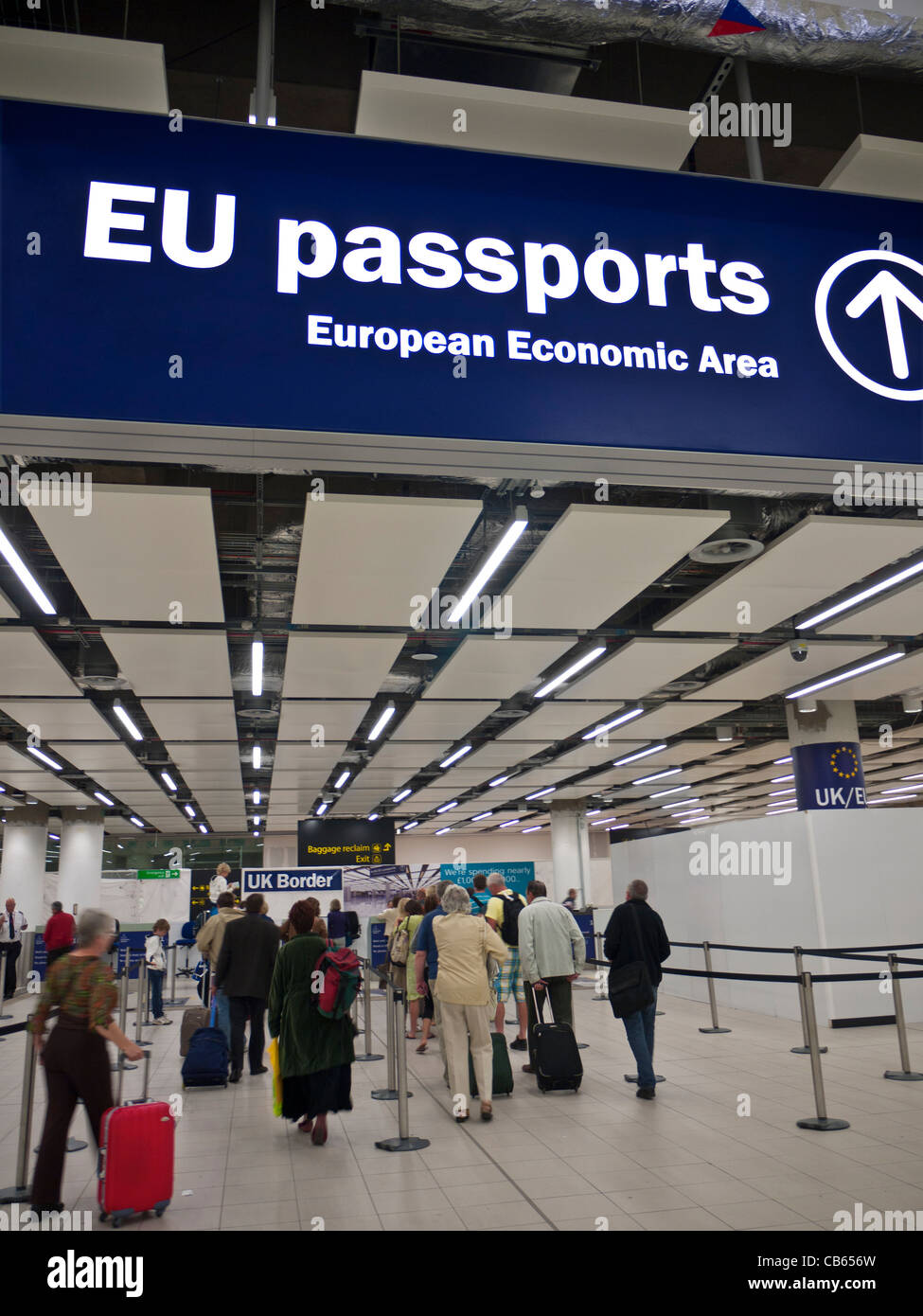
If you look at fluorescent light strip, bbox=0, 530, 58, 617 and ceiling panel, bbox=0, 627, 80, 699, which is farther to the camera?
ceiling panel, bbox=0, 627, 80, 699

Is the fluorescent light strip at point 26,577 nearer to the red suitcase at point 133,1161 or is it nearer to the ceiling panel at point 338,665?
the ceiling panel at point 338,665

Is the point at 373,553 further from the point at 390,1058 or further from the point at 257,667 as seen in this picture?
the point at 390,1058

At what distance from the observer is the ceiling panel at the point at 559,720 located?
13016 mm

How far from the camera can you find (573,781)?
21.1 metres

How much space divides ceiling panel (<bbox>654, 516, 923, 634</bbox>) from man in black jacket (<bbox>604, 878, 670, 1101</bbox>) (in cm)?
285

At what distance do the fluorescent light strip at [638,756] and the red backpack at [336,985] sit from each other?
1183 centimetres

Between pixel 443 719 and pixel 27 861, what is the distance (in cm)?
1416

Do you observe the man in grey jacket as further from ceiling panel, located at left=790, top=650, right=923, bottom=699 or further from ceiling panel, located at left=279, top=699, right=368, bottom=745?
ceiling panel, located at left=790, top=650, right=923, bottom=699

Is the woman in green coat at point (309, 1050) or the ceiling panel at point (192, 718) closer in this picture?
the woman in green coat at point (309, 1050)

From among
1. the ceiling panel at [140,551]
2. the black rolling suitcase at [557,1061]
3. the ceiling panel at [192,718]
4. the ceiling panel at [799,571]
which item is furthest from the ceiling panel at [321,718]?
the black rolling suitcase at [557,1061]

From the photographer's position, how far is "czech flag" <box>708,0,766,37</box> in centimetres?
226

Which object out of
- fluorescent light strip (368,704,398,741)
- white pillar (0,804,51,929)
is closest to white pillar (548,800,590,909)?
fluorescent light strip (368,704,398,741)

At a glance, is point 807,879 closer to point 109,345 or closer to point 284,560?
point 284,560

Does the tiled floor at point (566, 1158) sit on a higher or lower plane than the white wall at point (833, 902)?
lower
